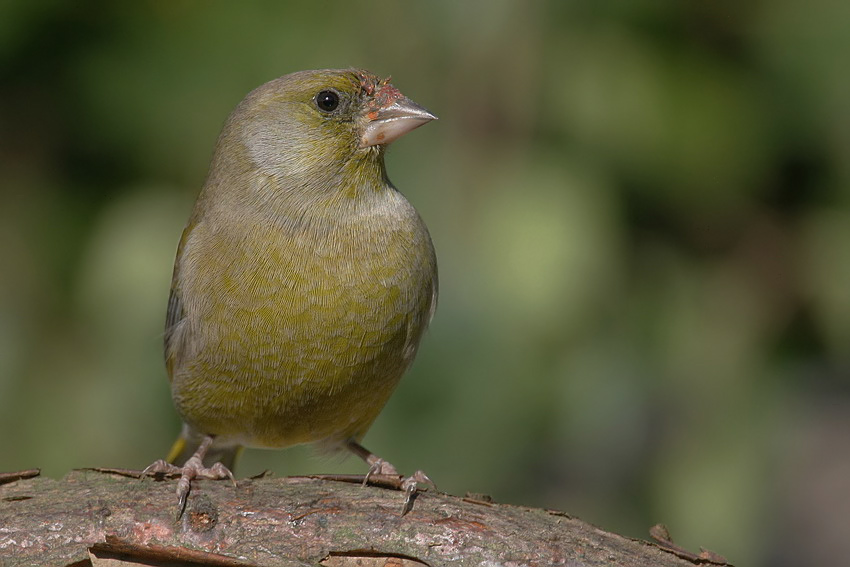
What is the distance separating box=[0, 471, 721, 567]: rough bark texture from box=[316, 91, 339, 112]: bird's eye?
191 centimetres

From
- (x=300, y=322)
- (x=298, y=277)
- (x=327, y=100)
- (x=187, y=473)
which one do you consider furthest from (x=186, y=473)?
(x=327, y=100)

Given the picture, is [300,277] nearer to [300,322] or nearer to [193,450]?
[300,322]

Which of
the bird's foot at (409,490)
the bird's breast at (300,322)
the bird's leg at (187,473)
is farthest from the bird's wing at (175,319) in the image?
the bird's foot at (409,490)

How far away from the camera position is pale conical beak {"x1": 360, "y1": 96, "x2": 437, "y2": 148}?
16.1 feet

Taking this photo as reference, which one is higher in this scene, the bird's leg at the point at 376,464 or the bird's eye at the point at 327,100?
the bird's eye at the point at 327,100

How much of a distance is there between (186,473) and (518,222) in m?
1.91

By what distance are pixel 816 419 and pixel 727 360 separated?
285 cm

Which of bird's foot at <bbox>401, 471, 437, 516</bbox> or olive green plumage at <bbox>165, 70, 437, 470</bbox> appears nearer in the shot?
bird's foot at <bbox>401, 471, 437, 516</bbox>

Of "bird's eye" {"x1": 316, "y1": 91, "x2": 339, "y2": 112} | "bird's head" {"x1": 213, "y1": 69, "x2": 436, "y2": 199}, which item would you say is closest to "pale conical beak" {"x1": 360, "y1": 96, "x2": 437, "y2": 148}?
"bird's head" {"x1": 213, "y1": 69, "x2": 436, "y2": 199}

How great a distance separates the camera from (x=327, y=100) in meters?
5.10

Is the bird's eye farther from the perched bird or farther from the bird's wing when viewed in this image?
the bird's wing

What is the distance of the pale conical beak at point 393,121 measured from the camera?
16.1 feet

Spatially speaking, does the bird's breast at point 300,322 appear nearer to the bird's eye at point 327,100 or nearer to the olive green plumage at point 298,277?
the olive green plumage at point 298,277

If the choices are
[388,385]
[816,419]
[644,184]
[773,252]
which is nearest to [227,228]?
[388,385]
